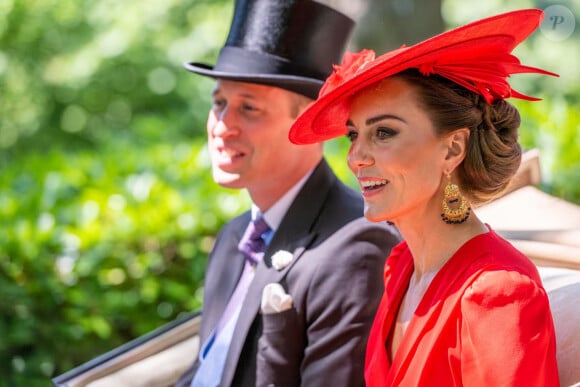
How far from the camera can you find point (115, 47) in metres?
9.35

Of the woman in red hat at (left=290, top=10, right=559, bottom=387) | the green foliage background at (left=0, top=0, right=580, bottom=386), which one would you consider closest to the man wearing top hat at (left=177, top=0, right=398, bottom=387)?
the woman in red hat at (left=290, top=10, right=559, bottom=387)

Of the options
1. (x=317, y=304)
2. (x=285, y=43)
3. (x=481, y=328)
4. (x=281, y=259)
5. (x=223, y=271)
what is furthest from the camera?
(x=223, y=271)

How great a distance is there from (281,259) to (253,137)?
1.29 feet

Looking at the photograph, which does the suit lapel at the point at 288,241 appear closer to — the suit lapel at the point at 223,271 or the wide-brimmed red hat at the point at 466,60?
the suit lapel at the point at 223,271

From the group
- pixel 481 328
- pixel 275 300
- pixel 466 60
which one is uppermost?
pixel 466 60

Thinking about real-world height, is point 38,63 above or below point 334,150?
below

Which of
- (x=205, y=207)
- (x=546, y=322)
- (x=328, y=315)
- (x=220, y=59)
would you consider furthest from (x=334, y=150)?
(x=546, y=322)

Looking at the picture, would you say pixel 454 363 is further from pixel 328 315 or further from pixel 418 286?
pixel 328 315

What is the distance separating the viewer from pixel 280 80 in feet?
9.81

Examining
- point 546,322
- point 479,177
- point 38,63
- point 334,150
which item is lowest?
point 38,63

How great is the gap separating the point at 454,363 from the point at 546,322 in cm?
22

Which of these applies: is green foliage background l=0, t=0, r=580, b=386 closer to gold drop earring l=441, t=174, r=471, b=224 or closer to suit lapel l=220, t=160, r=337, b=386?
suit lapel l=220, t=160, r=337, b=386

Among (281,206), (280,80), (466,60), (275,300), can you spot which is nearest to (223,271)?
(281,206)

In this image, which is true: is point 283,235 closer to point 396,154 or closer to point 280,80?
point 280,80
